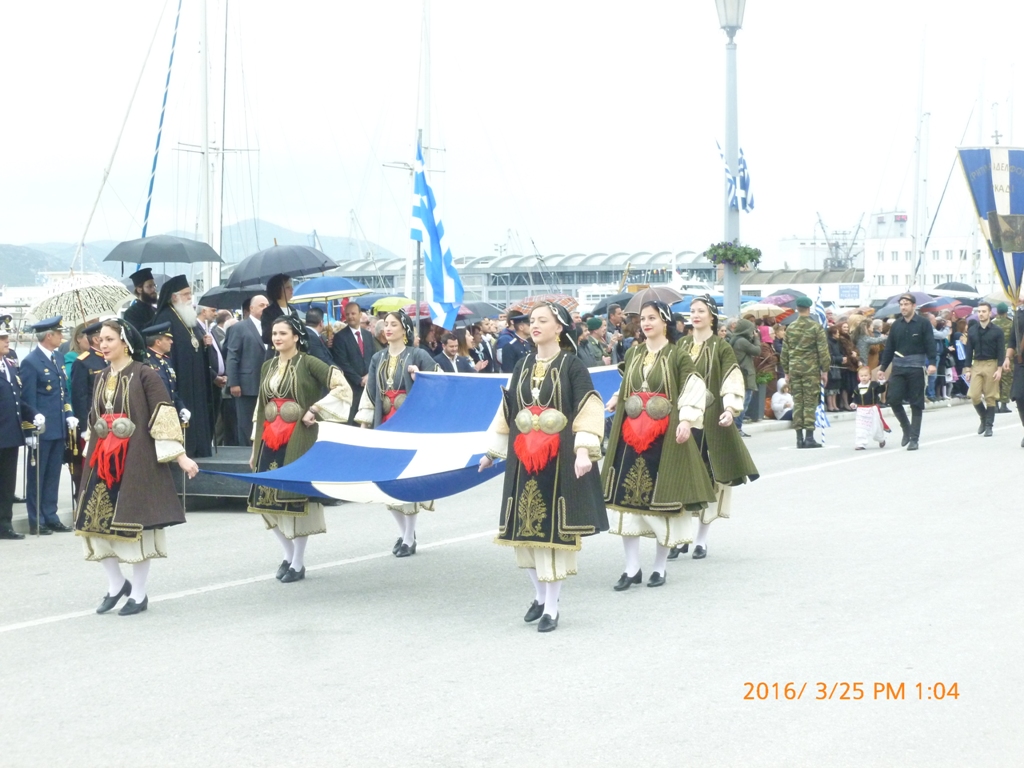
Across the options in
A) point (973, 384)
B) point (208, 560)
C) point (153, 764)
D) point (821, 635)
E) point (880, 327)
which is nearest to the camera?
point (153, 764)

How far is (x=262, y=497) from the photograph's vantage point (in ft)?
28.4

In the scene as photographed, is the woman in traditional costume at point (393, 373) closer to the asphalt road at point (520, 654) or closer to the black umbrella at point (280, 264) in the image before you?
the asphalt road at point (520, 654)

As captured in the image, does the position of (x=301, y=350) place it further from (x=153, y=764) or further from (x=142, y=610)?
(x=153, y=764)

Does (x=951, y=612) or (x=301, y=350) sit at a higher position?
(x=301, y=350)

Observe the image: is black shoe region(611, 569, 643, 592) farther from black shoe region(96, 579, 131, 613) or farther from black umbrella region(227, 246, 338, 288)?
black umbrella region(227, 246, 338, 288)

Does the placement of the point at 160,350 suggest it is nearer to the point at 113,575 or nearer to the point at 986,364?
the point at 113,575

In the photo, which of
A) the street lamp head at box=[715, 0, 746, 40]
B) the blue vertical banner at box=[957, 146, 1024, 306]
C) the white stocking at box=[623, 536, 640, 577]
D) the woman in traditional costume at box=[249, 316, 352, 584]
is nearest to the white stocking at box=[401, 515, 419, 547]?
the woman in traditional costume at box=[249, 316, 352, 584]

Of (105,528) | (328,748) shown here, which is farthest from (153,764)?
(105,528)

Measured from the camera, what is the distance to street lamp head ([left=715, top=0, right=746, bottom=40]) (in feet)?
62.0

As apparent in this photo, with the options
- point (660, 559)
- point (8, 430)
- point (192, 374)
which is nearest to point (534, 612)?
point (660, 559)

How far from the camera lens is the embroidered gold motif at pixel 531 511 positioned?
724 centimetres

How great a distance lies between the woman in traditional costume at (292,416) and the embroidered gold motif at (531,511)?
1.90 m

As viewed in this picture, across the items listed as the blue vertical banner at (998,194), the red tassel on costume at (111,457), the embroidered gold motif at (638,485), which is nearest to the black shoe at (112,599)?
the red tassel on costume at (111,457)

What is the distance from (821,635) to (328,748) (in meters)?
2.84
